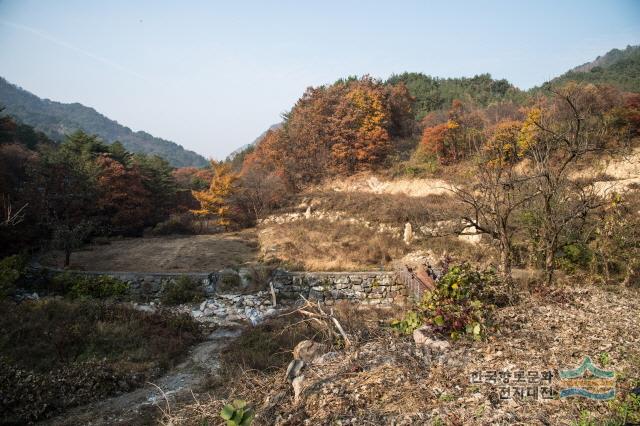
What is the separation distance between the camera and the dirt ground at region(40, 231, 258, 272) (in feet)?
55.0

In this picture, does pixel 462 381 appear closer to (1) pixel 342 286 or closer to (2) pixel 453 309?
(2) pixel 453 309

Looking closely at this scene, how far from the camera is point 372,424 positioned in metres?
3.74

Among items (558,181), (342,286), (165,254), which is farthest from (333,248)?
(558,181)

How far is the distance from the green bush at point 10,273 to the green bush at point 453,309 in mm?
13600

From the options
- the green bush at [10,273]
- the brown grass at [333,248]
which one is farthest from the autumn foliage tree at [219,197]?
the green bush at [10,273]

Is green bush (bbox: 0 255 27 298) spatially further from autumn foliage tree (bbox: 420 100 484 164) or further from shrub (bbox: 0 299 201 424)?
autumn foliage tree (bbox: 420 100 484 164)

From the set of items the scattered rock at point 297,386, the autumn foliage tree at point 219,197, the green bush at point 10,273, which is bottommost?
the green bush at point 10,273

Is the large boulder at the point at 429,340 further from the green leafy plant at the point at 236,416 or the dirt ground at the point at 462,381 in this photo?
the green leafy plant at the point at 236,416

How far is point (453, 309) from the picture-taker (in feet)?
18.7

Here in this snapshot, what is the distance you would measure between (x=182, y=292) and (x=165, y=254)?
5.59 m

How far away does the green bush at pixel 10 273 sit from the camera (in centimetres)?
1273

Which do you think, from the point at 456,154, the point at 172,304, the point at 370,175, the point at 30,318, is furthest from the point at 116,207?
the point at 456,154

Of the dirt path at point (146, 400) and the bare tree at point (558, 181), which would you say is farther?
the bare tree at point (558, 181)

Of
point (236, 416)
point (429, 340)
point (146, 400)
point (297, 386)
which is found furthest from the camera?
point (146, 400)
